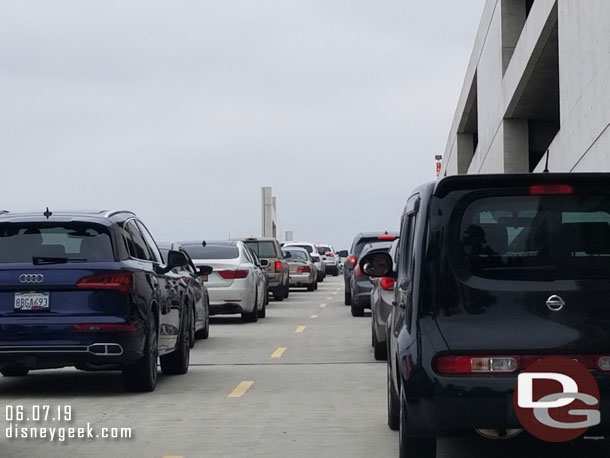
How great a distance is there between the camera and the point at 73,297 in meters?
12.4

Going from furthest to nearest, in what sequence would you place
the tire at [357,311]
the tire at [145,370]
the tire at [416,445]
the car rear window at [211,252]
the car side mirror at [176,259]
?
the tire at [357,311], the car rear window at [211,252], the car side mirror at [176,259], the tire at [145,370], the tire at [416,445]

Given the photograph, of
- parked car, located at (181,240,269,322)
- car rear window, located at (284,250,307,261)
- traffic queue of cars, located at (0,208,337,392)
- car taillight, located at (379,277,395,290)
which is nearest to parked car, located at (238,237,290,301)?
car rear window, located at (284,250,307,261)

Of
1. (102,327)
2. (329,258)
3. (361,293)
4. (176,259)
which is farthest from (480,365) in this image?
(329,258)

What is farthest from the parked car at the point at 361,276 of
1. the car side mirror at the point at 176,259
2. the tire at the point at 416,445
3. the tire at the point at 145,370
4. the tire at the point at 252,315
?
the tire at the point at 416,445

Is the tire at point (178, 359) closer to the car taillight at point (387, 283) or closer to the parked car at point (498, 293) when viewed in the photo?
the car taillight at point (387, 283)

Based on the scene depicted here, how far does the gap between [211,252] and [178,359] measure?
10.7m

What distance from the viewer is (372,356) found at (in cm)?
1717

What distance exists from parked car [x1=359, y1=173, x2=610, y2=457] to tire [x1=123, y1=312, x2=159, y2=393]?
18.4ft

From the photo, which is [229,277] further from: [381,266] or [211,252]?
[381,266]

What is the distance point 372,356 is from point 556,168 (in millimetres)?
14963

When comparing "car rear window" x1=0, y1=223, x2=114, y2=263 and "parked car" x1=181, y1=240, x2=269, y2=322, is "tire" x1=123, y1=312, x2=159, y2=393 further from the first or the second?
"parked car" x1=181, y1=240, x2=269, y2=322

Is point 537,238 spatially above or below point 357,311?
above

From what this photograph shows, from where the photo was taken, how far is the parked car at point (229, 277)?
24688mm

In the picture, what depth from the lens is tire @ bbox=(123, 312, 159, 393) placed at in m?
12.8
